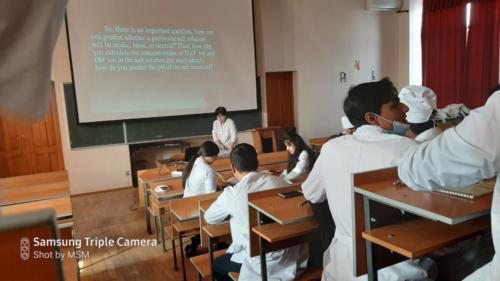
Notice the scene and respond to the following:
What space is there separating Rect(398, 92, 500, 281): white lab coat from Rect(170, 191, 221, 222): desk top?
1821 mm

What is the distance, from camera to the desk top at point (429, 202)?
51.7 inches

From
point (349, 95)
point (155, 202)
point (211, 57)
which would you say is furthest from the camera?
point (211, 57)

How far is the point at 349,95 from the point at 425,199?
0.63 meters

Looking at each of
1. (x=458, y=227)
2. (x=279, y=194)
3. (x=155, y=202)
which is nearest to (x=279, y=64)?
(x=155, y=202)

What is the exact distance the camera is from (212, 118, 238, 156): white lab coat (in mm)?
5844

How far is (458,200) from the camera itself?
1473 millimetres

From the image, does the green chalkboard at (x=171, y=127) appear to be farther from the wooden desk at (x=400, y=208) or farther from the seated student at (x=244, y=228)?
the wooden desk at (x=400, y=208)

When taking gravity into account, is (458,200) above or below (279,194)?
above

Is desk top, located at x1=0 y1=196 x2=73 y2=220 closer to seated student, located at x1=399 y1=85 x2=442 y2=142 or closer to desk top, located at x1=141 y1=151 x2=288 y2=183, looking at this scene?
desk top, located at x1=141 y1=151 x2=288 y2=183

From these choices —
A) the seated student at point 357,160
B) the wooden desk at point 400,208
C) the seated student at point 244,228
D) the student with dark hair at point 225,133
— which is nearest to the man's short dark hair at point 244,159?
the seated student at point 244,228

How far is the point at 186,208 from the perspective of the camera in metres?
2.85

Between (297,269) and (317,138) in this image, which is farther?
(317,138)

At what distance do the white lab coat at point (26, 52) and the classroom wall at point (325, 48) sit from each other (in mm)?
6769

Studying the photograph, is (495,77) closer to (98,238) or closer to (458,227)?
(458,227)
